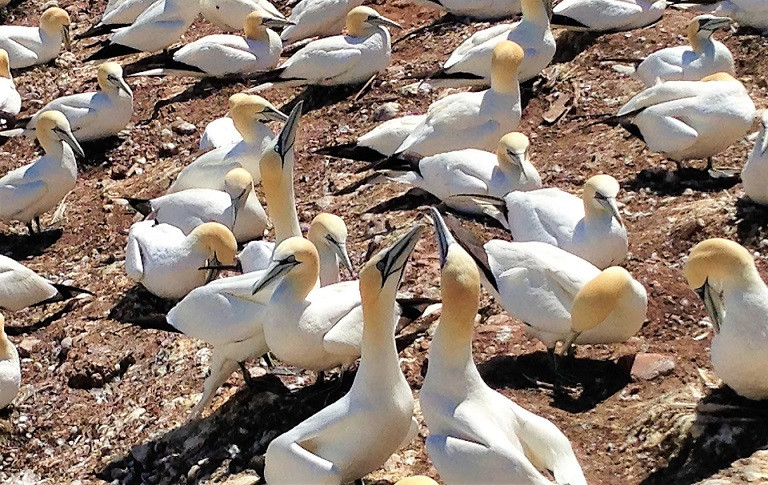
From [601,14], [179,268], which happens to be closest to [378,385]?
[179,268]

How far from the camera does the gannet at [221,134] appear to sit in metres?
8.93

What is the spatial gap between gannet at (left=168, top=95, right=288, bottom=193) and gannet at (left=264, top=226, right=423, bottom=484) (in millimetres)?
3911

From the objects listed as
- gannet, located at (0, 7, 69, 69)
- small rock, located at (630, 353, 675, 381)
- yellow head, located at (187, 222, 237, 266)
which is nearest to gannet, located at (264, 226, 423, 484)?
small rock, located at (630, 353, 675, 381)

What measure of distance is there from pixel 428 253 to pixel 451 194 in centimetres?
64

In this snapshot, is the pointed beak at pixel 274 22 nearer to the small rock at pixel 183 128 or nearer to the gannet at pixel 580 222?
the small rock at pixel 183 128

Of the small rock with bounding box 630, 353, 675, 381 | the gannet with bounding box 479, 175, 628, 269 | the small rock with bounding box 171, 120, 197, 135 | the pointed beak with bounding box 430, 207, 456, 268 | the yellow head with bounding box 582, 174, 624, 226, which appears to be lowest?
the small rock with bounding box 171, 120, 197, 135

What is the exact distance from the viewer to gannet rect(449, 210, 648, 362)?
5500mm

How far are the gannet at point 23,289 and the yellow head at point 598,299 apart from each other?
3.55m

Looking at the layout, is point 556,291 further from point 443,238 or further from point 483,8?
point 483,8

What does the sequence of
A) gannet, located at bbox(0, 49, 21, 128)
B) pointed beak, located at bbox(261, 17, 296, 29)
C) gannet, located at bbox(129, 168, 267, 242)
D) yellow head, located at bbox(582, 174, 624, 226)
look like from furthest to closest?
pointed beak, located at bbox(261, 17, 296, 29), gannet, located at bbox(0, 49, 21, 128), gannet, located at bbox(129, 168, 267, 242), yellow head, located at bbox(582, 174, 624, 226)

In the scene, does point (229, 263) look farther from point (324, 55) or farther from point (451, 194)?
point (324, 55)

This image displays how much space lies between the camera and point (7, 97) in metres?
10.5

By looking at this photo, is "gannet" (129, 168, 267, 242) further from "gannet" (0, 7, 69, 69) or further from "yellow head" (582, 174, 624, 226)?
"gannet" (0, 7, 69, 69)

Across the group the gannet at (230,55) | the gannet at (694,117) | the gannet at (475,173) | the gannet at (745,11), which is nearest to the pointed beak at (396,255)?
the gannet at (475,173)
